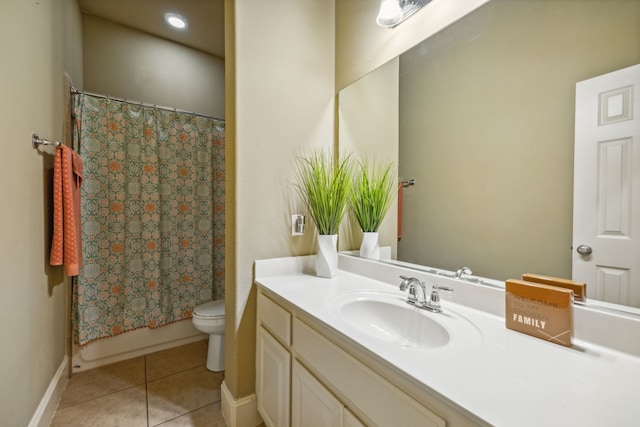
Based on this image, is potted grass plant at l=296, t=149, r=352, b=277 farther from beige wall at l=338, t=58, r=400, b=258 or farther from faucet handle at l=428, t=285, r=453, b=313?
faucet handle at l=428, t=285, r=453, b=313

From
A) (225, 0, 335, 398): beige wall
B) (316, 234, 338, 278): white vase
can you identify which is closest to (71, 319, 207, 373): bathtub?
(225, 0, 335, 398): beige wall

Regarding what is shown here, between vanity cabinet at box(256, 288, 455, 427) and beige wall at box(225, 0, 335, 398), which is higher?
beige wall at box(225, 0, 335, 398)

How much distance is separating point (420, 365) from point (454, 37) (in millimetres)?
1152

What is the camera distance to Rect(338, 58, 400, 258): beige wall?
4.39ft

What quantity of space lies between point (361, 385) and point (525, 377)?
1.18ft

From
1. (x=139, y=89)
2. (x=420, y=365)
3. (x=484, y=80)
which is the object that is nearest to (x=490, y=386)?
(x=420, y=365)

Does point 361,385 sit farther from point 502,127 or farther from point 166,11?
point 166,11

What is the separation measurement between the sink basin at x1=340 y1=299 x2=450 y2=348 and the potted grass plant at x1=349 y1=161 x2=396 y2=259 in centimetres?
40

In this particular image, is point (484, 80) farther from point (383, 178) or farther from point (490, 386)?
point (490, 386)

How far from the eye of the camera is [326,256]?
1.38 m

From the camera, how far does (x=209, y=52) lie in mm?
2779

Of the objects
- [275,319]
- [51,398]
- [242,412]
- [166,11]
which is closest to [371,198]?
[275,319]

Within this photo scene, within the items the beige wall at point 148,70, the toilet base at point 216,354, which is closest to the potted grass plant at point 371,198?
the toilet base at point 216,354

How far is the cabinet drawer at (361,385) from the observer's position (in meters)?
0.56
